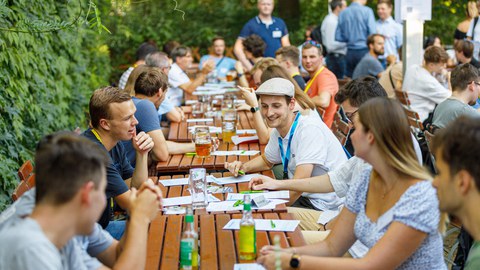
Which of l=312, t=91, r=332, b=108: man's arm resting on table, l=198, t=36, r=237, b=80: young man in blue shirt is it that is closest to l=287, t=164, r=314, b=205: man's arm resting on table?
l=312, t=91, r=332, b=108: man's arm resting on table

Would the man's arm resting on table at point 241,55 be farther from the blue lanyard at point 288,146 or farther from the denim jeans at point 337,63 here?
the blue lanyard at point 288,146

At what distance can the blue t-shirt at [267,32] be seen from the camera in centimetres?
1166

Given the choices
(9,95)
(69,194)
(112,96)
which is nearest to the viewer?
(69,194)

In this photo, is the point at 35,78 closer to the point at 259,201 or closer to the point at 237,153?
the point at 237,153

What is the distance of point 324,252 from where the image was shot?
3.23 metres

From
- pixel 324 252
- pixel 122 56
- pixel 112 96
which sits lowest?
pixel 122 56

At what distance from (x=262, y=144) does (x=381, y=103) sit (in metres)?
3.09

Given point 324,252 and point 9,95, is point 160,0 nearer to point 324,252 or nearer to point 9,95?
point 9,95

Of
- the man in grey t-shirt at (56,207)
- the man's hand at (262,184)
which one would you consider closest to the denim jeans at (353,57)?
the man's hand at (262,184)

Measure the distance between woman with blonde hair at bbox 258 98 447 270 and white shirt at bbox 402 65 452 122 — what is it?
18.2 feet

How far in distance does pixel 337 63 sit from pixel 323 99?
5.05m

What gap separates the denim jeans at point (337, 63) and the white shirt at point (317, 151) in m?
7.67

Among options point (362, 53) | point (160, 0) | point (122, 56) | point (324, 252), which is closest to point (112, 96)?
point (324, 252)

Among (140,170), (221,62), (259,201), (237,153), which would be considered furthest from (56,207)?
(221,62)
